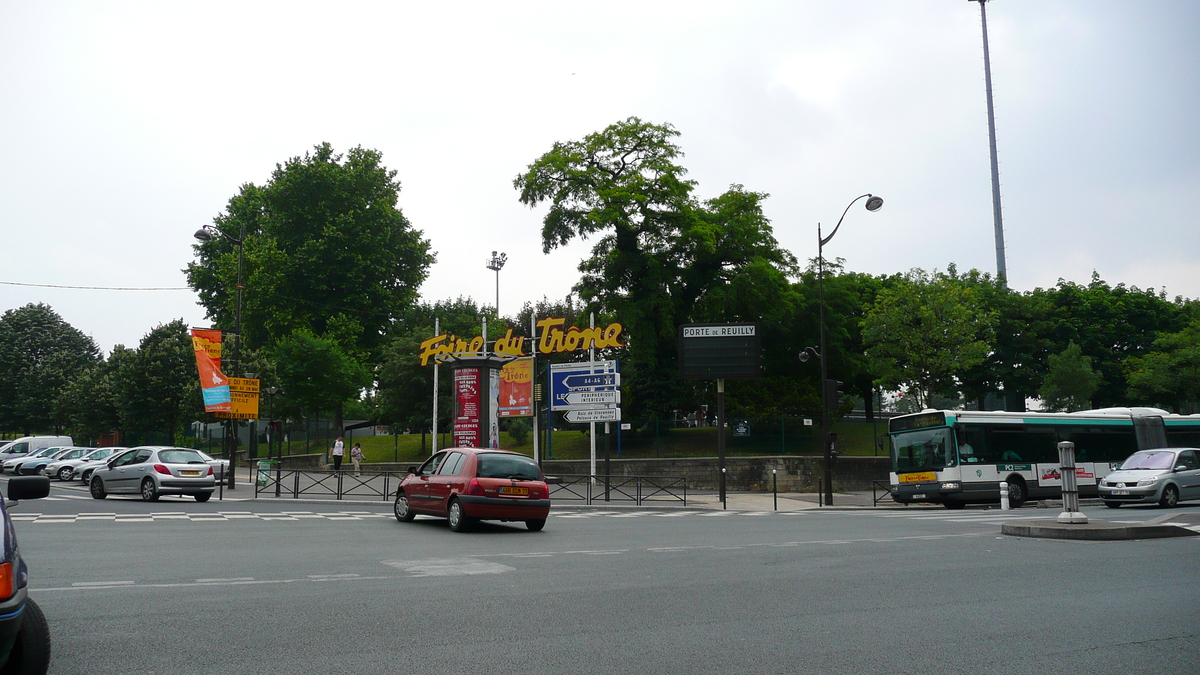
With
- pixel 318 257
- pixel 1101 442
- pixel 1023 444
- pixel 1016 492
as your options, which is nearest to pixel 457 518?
pixel 1016 492

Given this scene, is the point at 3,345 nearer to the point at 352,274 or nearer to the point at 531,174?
the point at 352,274

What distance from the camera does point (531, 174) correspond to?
3988cm

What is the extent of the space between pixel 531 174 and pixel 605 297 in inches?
267

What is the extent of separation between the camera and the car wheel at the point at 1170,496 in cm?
2225

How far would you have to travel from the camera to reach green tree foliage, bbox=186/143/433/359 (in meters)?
53.0

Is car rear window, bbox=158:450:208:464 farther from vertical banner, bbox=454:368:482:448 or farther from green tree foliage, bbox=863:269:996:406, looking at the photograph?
green tree foliage, bbox=863:269:996:406

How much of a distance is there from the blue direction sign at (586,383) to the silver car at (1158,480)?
15485 mm

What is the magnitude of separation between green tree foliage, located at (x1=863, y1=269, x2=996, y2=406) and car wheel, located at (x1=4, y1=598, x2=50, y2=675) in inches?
1559

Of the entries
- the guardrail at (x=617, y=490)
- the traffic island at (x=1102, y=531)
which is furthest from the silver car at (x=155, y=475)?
the traffic island at (x=1102, y=531)

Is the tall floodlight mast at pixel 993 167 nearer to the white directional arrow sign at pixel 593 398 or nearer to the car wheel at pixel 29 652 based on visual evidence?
the white directional arrow sign at pixel 593 398

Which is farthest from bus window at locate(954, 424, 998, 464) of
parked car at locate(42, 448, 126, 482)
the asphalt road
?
parked car at locate(42, 448, 126, 482)

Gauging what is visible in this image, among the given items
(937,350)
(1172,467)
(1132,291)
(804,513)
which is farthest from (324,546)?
(1132,291)

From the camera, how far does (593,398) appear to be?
30922 millimetres

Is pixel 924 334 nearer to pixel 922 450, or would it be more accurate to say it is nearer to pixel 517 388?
pixel 922 450
